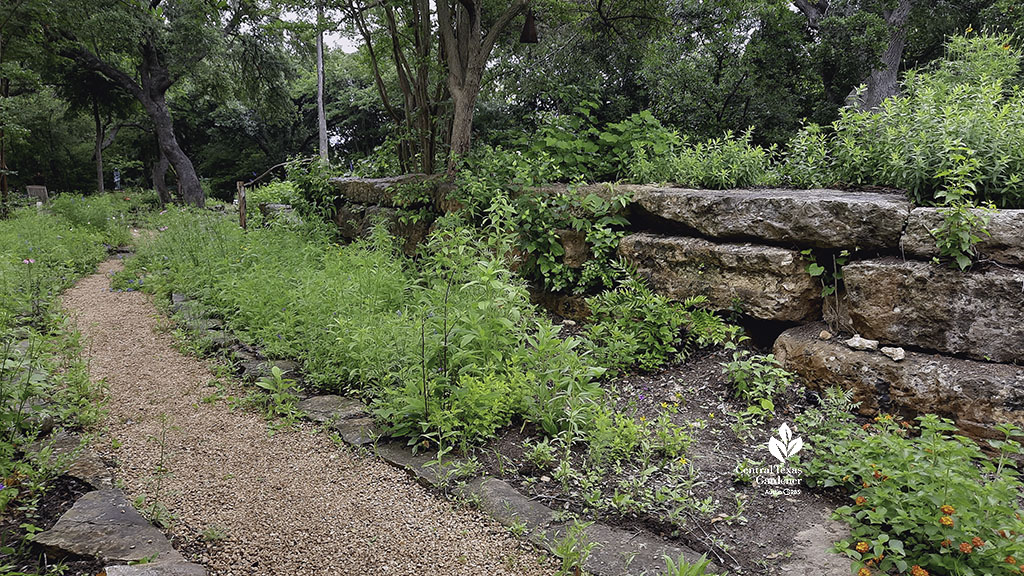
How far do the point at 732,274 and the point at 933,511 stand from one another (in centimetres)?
230

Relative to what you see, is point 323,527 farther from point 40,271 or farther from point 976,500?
point 40,271

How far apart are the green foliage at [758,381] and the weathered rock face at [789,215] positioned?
929 millimetres

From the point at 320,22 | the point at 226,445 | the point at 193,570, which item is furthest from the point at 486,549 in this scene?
the point at 320,22

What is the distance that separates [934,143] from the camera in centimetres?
359

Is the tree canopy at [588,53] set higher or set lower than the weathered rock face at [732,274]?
higher

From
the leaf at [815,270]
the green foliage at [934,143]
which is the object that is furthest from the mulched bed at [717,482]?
the green foliage at [934,143]

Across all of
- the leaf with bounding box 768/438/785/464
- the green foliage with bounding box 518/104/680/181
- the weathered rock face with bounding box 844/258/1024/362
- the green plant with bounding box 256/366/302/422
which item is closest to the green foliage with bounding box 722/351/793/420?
the leaf with bounding box 768/438/785/464

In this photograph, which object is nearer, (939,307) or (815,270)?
(939,307)

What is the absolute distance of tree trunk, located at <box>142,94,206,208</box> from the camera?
49.1 feet

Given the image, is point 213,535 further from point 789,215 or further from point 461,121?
point 461,121

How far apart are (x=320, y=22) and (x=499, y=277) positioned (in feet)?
17.3

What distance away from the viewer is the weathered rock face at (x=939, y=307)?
9.89 feet

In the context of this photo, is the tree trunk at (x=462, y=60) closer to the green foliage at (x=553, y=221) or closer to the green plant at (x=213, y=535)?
the green foliage at (x=553, y=221)

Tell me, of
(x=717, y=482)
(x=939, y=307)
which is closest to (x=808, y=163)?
(x=939, y=307)
